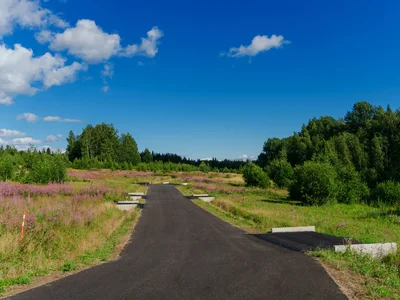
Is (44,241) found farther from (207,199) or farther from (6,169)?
(6,169)

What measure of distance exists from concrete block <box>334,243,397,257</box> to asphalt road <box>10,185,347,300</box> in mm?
1465

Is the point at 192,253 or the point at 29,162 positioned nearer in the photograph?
the point at 192,253

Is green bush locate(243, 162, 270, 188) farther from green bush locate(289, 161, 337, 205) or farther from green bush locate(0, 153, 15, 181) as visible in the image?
green bush locate(0, 153, 15, 181)

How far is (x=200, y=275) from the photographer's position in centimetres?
722

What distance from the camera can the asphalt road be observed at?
19.8 ft

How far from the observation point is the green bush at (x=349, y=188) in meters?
32.8

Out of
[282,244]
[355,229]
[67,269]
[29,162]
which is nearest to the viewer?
[67,269]

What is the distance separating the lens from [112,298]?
5828mm

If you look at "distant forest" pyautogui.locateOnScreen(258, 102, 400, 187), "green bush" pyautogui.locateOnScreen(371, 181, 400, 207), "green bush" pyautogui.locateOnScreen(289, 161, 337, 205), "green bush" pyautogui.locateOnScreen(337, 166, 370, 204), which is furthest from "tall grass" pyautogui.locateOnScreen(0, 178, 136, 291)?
"distant forest" pyautogui.locateOnScreen(258, 102, 400, 187)

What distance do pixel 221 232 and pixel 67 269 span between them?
24.9 ft

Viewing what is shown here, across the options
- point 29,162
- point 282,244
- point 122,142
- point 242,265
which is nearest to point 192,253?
point 242,265

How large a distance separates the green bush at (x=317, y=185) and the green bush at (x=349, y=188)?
2771mm

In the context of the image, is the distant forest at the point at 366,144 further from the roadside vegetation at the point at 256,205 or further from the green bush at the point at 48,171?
the green bush at the point at 48,171

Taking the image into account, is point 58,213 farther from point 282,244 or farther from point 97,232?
point 282,244
